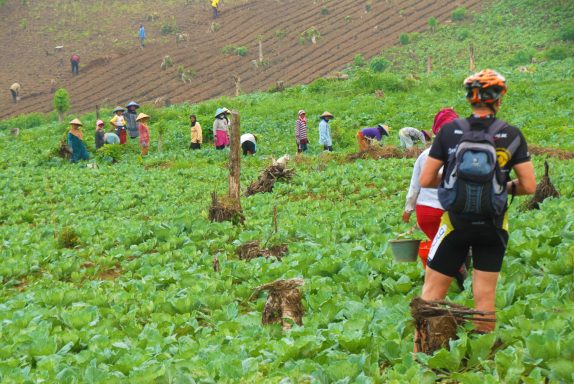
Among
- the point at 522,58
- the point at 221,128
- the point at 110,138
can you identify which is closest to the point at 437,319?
the point at 221,128

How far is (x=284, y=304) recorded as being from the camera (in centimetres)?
622

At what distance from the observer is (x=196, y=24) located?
5219cm

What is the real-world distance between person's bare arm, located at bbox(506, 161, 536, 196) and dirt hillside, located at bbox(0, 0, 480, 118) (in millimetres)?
33589

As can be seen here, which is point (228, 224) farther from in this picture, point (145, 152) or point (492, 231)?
point (145, 152)

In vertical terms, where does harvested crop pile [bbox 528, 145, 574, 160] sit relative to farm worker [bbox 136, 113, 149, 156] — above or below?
below

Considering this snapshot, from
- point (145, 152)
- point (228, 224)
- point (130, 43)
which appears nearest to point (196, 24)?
point (130, 43)

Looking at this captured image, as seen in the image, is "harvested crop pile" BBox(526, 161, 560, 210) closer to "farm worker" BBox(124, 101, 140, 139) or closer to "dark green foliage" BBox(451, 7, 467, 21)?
"farm worker" BBox(124, 101, 140, 139)

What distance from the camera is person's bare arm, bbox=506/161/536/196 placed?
14.8 ft

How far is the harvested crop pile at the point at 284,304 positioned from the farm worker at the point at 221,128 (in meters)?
16.3

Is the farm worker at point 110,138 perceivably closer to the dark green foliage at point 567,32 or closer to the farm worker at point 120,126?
the farm worker at point 120,126

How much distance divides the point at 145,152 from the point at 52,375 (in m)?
18.9

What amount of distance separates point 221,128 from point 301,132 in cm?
292

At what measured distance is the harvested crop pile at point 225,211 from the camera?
39.3ft

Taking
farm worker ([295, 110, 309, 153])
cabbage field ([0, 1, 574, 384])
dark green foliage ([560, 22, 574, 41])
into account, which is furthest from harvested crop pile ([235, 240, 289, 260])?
dark green foliage ([560, 22, 574, 41])
